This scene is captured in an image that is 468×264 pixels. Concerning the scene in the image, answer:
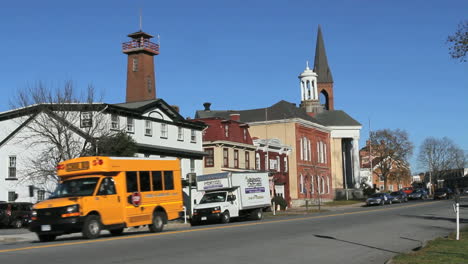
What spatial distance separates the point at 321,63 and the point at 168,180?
98.3m

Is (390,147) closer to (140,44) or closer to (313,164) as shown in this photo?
(313,164)

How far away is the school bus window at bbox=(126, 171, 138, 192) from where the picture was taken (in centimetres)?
2128

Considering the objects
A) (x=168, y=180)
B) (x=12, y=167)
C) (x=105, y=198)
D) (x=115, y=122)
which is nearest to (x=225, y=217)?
(x=168, y=180)

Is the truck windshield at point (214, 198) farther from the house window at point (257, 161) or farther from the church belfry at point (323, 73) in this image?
the church belfry at point (323, 73)

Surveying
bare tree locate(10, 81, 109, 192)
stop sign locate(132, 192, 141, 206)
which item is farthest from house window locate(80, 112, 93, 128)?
stop sign locate(132, 192, 141, 206)

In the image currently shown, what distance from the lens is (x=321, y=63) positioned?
390ft

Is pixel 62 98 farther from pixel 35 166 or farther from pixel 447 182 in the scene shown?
pixel 447 182

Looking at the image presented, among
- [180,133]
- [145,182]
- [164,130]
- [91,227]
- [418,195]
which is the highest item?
[164,130]

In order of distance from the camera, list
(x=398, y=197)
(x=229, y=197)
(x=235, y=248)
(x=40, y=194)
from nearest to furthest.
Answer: (x=235, y=248) → (x=229, y=197) → (x=40, y=194) → (x=398, y=197)

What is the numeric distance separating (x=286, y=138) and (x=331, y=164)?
20.0 m

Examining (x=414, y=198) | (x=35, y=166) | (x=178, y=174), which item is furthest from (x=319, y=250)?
(x=414, y=198)

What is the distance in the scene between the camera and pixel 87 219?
62.8 ft

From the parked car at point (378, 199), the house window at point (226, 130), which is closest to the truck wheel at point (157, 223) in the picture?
the house window at point (226, 130)

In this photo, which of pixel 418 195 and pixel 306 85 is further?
pixel 306 85
